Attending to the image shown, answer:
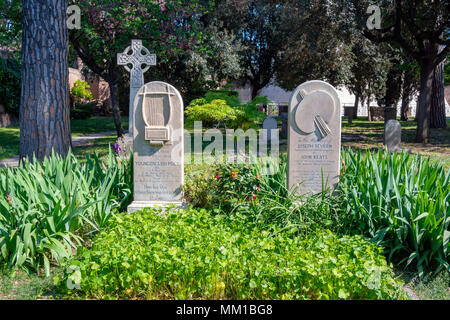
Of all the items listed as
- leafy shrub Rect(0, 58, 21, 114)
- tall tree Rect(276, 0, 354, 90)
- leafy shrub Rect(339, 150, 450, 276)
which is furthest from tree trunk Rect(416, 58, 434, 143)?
leafy shrub Rect(0, 58, 21, 114)

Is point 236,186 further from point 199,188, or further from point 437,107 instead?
point 437,107

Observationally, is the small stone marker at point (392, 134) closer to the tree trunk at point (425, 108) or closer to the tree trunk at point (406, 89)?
the tree trunk at point (425, 108)

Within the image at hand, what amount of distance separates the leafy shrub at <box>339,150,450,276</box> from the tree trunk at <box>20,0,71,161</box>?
4.74 meters

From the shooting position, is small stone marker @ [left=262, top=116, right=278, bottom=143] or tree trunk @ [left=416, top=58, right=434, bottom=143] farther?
small stone marker @ [left=262, top=116, right=278, bottom=143]

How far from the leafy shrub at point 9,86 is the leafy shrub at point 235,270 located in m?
18.6

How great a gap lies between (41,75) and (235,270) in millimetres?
5013

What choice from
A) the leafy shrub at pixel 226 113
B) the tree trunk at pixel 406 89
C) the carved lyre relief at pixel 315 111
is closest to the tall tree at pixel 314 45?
the leafy shrub at pixel 226 113

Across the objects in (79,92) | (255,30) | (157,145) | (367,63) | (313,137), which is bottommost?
(157,145)

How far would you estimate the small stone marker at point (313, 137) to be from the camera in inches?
215

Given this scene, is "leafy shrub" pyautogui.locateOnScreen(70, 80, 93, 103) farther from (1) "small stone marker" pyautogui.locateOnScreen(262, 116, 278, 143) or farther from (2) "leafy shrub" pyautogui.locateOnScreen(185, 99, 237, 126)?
(2) "leafy shrub" pyautogui.locateOnScreen(185, 99, 237, 126)

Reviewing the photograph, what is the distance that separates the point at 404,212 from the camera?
427 cm

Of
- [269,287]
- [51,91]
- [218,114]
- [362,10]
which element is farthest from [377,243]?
[362,10]

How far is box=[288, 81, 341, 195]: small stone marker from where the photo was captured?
17.9ft

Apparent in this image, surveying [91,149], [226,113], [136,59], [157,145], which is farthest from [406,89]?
[157,145]
